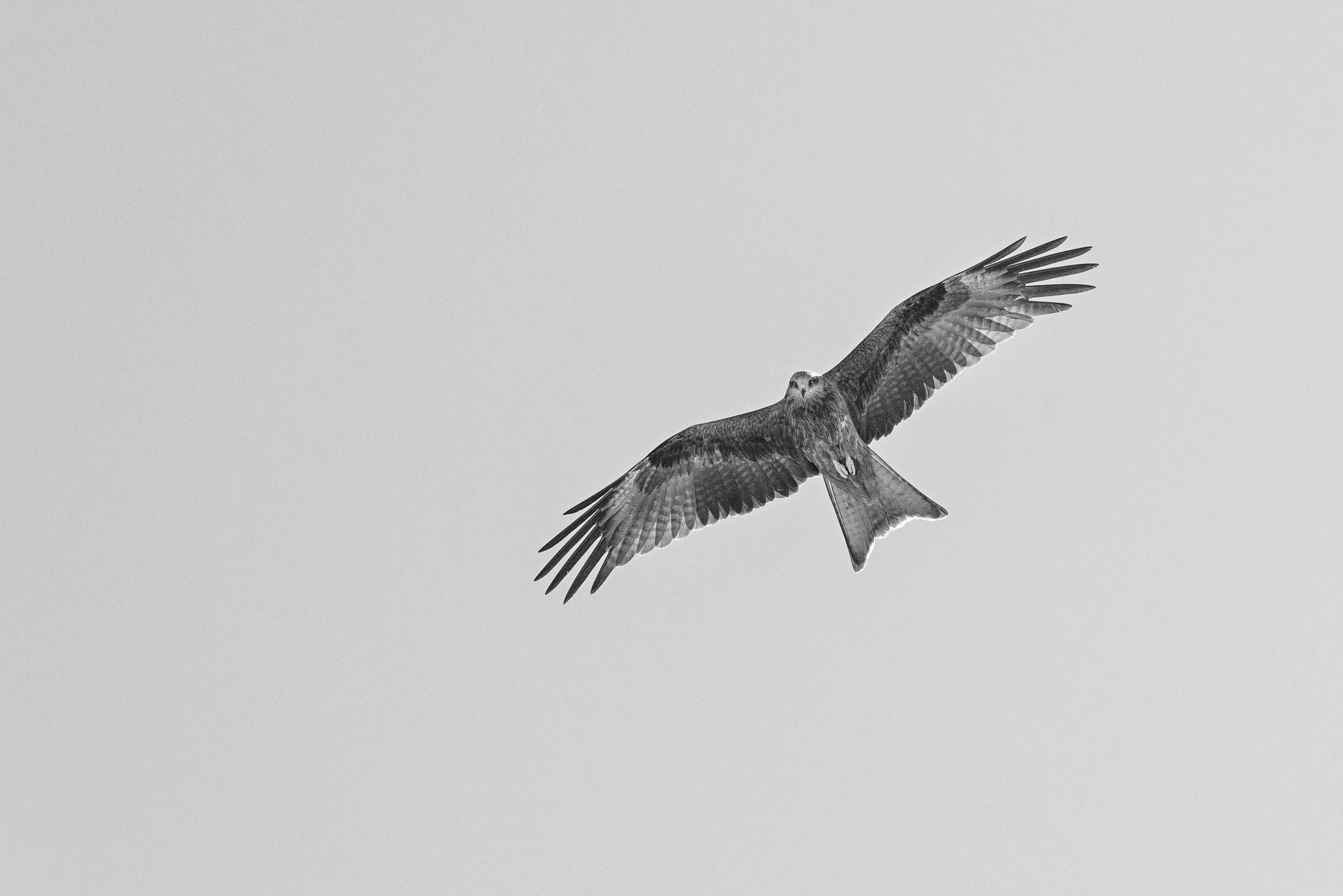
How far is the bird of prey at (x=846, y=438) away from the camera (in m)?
13.0

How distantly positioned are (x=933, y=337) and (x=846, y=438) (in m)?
1.38

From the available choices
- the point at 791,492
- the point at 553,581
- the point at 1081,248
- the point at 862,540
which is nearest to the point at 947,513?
the point at 862,540

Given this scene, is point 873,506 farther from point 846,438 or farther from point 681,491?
point 681,491

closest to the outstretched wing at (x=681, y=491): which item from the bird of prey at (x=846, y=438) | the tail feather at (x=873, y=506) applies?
the bird of prey at (x=846, y=438)

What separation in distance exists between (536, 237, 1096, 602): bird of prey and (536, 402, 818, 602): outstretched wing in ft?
0.04

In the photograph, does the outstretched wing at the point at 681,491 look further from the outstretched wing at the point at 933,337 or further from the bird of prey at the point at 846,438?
the outstretched wing at the point at 933,337

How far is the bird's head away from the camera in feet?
43.1

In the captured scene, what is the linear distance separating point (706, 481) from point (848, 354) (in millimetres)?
2055

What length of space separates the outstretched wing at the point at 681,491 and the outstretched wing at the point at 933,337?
1.01 m

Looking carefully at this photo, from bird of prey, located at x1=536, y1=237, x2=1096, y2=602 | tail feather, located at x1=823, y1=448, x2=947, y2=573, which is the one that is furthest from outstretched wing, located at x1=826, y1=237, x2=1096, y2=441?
tail feather, located at x1=823, y1=448, x2=947, y2=573

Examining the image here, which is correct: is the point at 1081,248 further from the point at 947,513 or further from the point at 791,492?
the point at 791,492

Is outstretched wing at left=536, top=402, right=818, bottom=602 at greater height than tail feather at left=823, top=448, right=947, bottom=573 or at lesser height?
greater

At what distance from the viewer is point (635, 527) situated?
1426 cm

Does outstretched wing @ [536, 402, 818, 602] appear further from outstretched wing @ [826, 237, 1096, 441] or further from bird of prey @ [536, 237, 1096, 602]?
outstretched wing @ [826, 237, 1096, 441]
